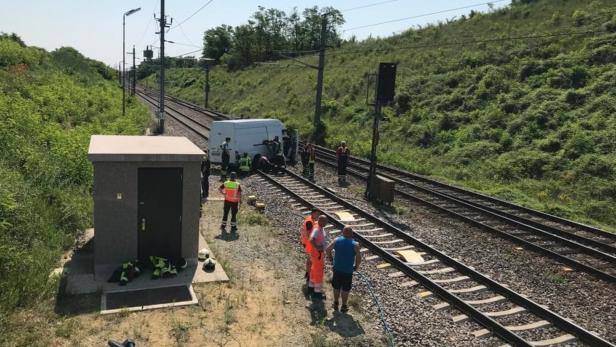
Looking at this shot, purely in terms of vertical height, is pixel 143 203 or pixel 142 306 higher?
pixel 143 203

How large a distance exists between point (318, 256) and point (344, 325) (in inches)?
55.0

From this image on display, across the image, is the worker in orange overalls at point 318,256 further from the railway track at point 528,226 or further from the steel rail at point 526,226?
the steel rail at point 526,226

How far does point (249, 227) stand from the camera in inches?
537

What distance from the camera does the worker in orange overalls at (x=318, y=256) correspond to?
9.12 metres

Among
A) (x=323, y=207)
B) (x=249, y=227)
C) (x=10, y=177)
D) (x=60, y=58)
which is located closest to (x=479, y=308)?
(x=249, y=227)

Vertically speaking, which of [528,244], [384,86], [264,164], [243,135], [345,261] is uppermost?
[384,86]

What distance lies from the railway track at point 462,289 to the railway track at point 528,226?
115 inches

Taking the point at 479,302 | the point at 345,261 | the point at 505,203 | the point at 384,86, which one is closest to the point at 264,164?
the point at 384,86

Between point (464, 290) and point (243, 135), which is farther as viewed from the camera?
point (243, 135)

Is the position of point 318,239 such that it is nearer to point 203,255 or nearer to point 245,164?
point 203,255

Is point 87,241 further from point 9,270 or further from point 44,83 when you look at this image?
point 44,83

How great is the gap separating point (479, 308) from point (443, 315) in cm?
88

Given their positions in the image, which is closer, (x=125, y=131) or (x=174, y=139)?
(x=174, y=139)

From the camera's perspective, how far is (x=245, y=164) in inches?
829
